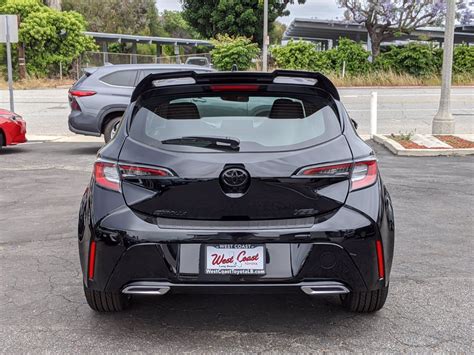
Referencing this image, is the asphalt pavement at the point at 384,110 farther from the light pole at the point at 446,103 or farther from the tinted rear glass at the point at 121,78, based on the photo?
the tinted rear glass at the point at 121,78

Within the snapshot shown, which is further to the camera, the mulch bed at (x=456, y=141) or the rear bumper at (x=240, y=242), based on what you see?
the mulch bed at (x=456, y=141)

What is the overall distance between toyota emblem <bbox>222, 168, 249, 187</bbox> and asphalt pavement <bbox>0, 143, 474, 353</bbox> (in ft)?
3.24

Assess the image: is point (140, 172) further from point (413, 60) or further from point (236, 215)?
point (413, 60)

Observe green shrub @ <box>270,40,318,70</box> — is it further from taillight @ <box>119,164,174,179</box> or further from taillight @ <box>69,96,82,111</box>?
taillight @ <box>119,164,174,179</box>

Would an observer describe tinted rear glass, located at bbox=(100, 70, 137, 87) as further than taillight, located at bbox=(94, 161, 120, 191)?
Yes

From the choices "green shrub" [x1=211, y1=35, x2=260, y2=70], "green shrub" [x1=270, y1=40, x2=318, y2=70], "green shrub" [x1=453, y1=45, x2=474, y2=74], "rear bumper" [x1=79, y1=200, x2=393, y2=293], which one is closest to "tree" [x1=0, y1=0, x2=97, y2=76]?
"green shrub" [x1=211, y1=35, x2=260, y2=70]

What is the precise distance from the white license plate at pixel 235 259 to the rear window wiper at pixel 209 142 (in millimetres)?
573

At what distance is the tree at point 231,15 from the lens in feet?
133

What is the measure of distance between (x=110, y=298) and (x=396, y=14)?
34567 millimetres

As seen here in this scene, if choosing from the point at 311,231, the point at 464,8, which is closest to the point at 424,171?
the point at 311,231

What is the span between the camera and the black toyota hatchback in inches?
127

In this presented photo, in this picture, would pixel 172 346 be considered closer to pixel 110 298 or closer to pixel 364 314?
pixel 110 298

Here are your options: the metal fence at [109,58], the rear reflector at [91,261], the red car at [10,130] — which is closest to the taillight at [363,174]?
the rear reflector at [91,261]

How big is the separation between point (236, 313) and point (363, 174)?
1309 millimetres
